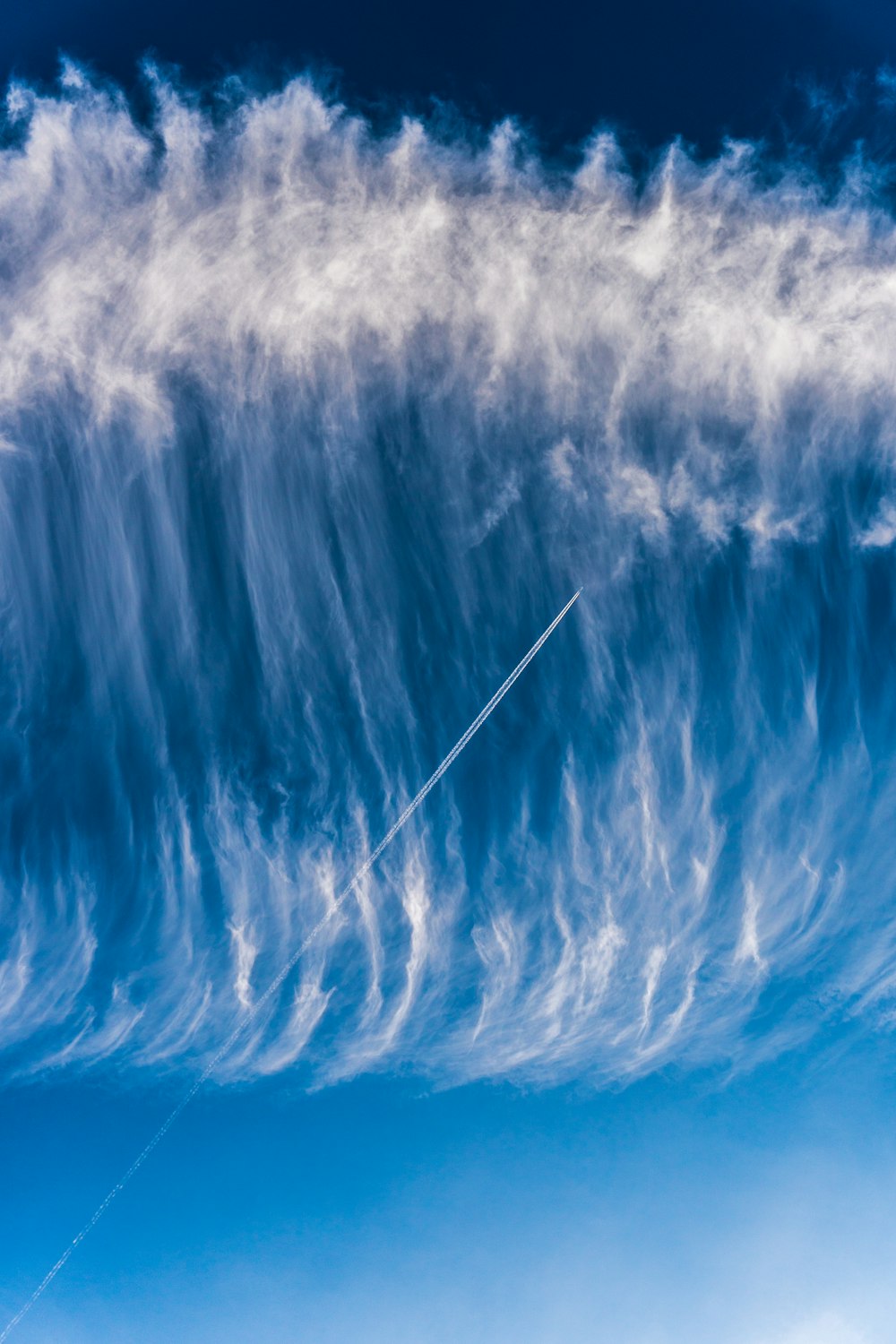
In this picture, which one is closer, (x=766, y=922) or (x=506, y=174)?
(x=506, y=174)

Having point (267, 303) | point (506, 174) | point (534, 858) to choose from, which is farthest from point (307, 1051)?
point (506, 174)

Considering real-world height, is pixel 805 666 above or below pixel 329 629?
below

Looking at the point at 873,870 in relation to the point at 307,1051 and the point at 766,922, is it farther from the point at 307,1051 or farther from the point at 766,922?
the point at 307,1051

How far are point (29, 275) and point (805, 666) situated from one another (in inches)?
1895

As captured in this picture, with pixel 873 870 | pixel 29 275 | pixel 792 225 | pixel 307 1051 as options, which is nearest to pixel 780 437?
pixel 792 225

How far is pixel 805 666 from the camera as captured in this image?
44.3 m

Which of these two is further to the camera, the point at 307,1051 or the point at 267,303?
the point at 307,1051

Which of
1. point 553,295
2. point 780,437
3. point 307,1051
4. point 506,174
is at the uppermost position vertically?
point 506,174

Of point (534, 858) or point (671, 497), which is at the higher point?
point (671, 497)

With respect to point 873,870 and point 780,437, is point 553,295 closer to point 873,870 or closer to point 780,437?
point 780,437

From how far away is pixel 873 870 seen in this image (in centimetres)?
4616

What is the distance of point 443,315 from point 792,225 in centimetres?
1904

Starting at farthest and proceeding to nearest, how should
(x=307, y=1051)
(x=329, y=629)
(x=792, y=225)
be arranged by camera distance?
(x=307, y=1051) < (x=329, y=629) < (x=792, y=225)

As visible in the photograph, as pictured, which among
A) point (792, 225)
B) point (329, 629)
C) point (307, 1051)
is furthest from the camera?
point (307, 1051)
